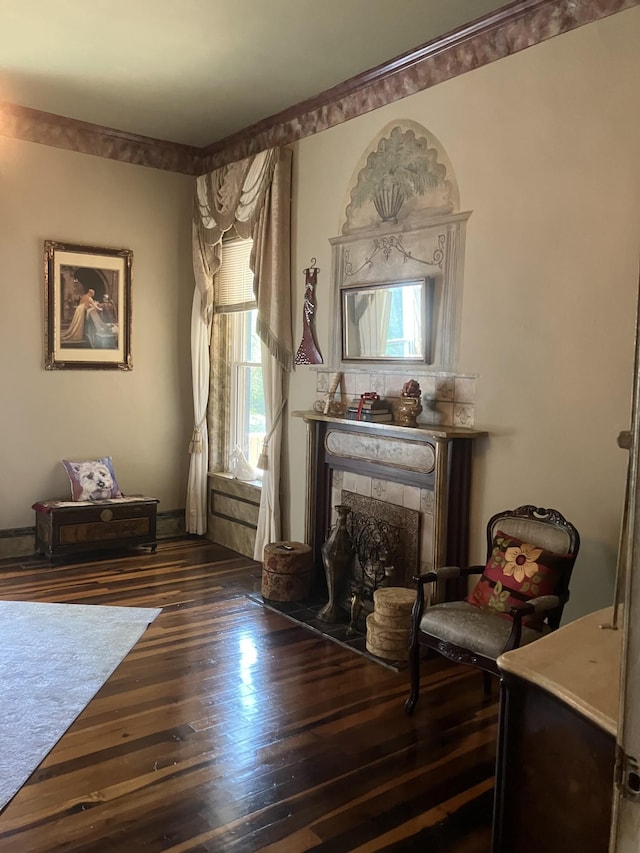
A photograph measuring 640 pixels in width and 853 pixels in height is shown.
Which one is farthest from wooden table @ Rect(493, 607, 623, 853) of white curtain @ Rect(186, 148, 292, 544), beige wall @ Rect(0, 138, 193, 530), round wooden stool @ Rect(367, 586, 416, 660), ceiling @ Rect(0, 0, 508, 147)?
beige wall @ Rect(0, 138, 193, 530)

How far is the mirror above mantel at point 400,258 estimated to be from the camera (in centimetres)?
404

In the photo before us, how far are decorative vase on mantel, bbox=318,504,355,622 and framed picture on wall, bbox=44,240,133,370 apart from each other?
267cm

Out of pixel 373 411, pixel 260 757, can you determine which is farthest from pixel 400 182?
pixel 260 757

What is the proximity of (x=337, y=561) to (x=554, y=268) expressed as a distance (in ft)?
6.87

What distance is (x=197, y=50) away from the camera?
166 inches

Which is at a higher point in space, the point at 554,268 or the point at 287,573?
the point at 554,268

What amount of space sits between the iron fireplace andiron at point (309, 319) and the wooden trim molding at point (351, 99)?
994 mm

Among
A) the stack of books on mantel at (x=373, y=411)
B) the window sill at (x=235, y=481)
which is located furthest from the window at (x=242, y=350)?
the stack of books on mantel at (x=373, y=411)

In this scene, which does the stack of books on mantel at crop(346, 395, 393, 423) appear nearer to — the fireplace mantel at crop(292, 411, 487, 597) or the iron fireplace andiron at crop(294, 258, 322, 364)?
the fireplace mantel at crop(292, 411, 487, 597)

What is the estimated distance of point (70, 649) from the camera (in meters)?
3.79

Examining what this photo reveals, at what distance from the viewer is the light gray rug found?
111 inches

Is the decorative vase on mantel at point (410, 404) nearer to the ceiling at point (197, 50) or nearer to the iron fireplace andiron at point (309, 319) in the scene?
the iron fireplace andiron at point (309, 319)

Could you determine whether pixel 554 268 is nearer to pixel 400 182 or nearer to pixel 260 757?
pixel 400 182

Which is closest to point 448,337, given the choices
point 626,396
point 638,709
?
point 626,396
